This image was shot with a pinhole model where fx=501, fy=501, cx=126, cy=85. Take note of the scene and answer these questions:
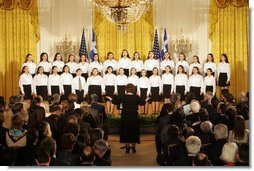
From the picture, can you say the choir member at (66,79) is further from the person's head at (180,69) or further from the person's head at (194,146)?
the person's head at (194,146)

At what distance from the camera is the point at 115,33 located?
15.6m

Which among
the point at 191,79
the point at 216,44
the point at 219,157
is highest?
the point at 216,44

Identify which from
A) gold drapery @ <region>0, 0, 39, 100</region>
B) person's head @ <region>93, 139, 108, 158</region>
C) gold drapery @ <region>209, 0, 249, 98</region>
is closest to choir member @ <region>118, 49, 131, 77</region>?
gold drapery @ <region>209, 0, 249, 98</region>

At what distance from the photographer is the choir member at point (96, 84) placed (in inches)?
519

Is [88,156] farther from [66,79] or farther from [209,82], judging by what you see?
[209,82]

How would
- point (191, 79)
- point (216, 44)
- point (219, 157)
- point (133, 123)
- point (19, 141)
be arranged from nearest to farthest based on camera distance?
point (219, 157) → point (19, 141) → point (133, 123) → point (191, 79) → point (216, 44)

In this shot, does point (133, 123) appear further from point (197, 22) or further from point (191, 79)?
point (197, 22)

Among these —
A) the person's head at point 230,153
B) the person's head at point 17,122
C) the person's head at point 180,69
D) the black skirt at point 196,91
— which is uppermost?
the person's head at point 180,69

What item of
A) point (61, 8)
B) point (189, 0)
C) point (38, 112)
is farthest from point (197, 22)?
point (38, 112)

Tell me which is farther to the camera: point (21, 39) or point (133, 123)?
point (21, 39)

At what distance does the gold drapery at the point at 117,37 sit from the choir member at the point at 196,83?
8.77 feet

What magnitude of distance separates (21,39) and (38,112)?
8.73 m

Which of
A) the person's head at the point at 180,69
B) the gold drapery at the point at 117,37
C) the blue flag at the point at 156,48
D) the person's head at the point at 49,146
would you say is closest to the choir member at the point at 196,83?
the person's head at the point at 180,69

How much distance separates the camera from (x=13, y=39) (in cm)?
1550
